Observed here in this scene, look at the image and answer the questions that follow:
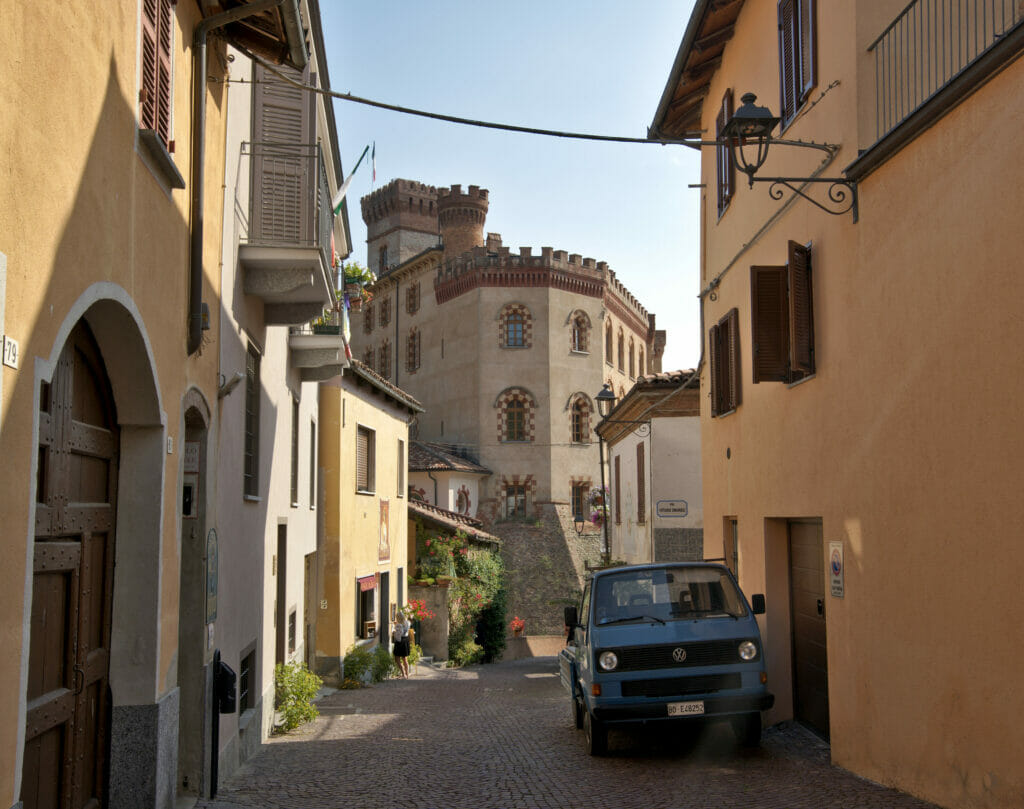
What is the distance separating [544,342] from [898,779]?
1613 inches

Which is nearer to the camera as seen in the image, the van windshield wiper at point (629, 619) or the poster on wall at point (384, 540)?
the van windshield wiper at point (629, 619)

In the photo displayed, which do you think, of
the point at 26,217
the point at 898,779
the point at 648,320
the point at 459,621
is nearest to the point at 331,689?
the point at 459,621

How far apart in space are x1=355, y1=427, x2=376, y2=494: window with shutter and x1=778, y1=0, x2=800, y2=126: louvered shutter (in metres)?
13.1

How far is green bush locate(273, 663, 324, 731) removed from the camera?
44.1 ft

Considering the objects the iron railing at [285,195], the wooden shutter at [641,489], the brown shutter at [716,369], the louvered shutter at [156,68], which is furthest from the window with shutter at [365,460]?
the louvered shutter at [156,68]

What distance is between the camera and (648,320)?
2320 inches

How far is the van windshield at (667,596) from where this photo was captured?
33.0 feet

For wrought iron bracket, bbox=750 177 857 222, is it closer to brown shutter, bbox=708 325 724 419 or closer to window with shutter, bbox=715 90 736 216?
window with shutter, bbox=715 90 736 216

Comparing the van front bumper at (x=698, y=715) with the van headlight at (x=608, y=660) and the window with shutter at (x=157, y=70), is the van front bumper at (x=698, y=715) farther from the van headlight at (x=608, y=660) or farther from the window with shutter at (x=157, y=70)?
the window with shutter at (x=157, y=70)

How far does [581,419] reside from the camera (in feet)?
161

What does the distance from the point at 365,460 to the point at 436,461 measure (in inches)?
782

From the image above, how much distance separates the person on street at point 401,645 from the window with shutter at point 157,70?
17.3 m

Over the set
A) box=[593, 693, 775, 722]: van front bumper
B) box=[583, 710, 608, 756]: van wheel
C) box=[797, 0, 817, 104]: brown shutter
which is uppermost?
box=[797, 0, 817, 104]: brown shutter

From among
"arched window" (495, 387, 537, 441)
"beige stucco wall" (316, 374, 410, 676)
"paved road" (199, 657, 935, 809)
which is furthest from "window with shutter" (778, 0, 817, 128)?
"arched window" (495, 387, 537, 441)
